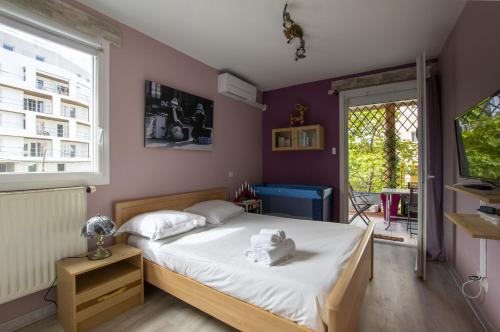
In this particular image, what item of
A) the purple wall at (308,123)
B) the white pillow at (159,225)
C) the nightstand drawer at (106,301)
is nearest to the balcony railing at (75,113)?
the white pillow at (159,225)

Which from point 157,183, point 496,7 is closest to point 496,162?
point 496,7

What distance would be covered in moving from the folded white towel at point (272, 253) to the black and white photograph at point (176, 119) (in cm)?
157

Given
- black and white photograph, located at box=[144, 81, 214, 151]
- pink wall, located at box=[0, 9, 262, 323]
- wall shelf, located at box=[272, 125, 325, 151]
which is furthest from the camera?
wall shelf, located at box=[272, 125, 325, 151]

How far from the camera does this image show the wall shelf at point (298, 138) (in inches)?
142

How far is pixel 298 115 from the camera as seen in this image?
3902mm

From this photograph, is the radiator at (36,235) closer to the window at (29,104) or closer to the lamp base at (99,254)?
the lamp base at (99,254)

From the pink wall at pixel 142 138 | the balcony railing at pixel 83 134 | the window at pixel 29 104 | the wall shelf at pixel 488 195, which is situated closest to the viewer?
the wall shelf at pixel 488 195

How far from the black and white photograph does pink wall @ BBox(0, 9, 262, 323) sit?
8 cm

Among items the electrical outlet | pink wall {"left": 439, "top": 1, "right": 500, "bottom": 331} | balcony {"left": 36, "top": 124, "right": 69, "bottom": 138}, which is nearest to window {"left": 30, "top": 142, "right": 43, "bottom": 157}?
balcony {"left": 36, "top": 124, "right": 69, "bottom": 138}

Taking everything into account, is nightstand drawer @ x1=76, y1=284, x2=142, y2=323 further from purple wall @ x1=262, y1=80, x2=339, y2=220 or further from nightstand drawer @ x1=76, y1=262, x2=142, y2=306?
purple wall @ x1=262, y1=80, x2=339, y2=220

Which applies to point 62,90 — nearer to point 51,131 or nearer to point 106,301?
point 51,131

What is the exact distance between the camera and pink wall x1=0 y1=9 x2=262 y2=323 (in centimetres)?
216

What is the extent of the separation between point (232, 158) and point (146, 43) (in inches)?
70.9

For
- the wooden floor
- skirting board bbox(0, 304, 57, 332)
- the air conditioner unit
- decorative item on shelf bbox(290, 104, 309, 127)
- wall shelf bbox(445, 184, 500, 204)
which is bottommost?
the wooden floor
